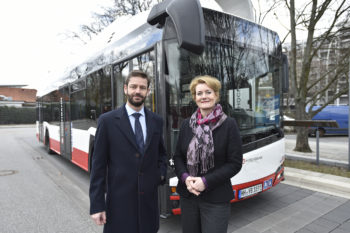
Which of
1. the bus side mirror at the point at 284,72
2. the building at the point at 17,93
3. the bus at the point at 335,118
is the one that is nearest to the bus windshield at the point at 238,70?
the bus side mirror at the point at 284,72

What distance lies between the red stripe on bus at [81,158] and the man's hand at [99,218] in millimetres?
3626

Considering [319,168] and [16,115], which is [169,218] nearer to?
[319,168]

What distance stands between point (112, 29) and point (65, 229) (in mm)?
3980

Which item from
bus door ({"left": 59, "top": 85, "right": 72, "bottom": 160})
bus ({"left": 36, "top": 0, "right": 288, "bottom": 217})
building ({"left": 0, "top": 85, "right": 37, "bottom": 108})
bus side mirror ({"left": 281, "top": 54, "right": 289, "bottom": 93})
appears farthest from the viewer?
building ({"left": 0, "top": 85, "right": 37, "bottom": 108})

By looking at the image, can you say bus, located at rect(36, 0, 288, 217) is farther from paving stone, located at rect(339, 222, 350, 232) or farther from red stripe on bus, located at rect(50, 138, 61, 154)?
red stripe on bus, located at rect(50, 138, 61, 154)

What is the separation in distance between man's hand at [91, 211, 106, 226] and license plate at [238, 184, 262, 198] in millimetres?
2002

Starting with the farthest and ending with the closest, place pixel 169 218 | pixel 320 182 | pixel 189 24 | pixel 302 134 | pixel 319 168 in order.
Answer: pixel 302 134 < pixel 319 168 < pixel 320 182 < pixel 169 218 < pixel 189 24

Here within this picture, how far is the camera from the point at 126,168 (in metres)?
1.92

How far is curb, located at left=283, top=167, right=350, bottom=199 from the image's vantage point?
4.84 meters

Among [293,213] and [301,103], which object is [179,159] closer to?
[293,213]

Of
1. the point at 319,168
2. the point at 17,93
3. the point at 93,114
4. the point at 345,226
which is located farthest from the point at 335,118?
the point at 17,93

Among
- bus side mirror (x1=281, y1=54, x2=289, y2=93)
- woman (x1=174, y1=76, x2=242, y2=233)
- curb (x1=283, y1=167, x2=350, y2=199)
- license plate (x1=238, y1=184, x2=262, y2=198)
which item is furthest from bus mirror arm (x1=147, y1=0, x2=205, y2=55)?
curb (x1=283, y1=167, x2=350, y2=199)

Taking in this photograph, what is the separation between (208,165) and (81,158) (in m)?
4.65

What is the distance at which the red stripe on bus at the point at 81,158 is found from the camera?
17.9ft
